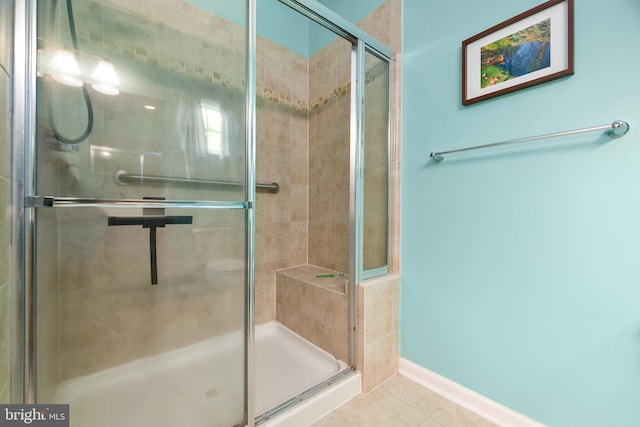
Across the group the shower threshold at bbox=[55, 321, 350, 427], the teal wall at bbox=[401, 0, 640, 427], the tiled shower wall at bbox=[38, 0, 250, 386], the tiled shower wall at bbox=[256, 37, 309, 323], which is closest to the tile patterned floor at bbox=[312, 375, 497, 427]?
the teal wall at bbox=[401, 0, 640, 427]

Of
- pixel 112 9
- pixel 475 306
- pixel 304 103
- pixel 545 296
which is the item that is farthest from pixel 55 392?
pixel 304 103

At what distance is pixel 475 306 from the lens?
124cm

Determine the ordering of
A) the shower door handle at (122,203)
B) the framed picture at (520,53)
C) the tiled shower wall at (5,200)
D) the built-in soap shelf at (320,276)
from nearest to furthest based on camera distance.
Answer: the tiled shower wall at (5,200) → the shower door handle at (122,203) → the framed picture at (520,53) → the built-in soap shelf at (320,276)

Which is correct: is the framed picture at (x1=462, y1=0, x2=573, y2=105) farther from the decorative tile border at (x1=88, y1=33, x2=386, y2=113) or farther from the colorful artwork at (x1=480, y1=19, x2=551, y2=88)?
the decorative tile border at (x1=88, y1=33, x2=386, y2=113)

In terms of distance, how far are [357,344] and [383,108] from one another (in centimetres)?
140

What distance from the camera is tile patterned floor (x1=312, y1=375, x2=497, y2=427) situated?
3.75ft

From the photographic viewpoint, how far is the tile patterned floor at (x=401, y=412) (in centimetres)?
114

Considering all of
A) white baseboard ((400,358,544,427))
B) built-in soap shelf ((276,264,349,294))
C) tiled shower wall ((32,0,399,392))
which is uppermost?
tiled shower wall ((32,0,399,392))

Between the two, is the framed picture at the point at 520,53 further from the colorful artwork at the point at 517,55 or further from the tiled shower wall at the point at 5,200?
the tiled shower wall at the point at 5,200

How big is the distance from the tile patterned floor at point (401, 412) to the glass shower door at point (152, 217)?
50 cm

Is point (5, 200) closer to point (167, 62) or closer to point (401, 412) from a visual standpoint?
point (167, 62)

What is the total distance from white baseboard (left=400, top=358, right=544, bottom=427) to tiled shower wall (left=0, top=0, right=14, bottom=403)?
161 centimetres

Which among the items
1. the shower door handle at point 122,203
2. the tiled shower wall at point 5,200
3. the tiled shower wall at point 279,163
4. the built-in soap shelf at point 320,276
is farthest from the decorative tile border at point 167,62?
the built-in soap shelf at point 320,276

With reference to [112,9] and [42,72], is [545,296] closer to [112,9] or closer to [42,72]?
[42,72]
